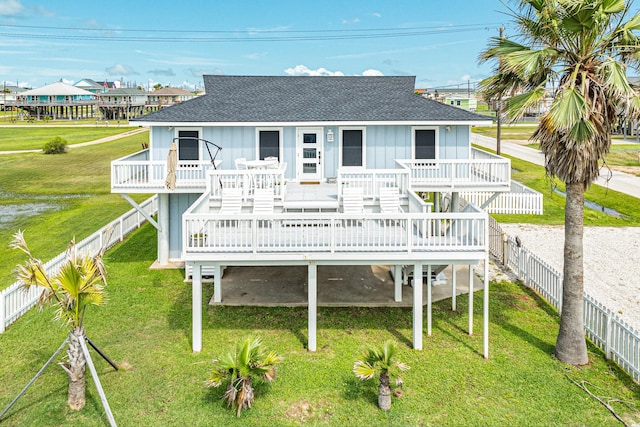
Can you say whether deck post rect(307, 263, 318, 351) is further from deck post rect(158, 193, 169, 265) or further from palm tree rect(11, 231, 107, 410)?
deck post rect(158, 193, 169, 265)

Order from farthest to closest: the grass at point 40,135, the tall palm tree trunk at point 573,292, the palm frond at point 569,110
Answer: the grass at point 40,135, the tall palm tree trunk at point 573,292, the palm frond at point 569,110

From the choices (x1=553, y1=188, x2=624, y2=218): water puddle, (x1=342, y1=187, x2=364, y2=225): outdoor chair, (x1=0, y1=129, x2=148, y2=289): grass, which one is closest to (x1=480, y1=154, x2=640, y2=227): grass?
(x1=553, y1=188, x2=624, y2=218): water puddle

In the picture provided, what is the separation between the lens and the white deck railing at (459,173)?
1614cm

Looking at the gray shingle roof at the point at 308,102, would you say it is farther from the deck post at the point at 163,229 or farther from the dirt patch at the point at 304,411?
the dirt patch at the point at 304,411

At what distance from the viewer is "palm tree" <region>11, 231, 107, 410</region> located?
8484 mm

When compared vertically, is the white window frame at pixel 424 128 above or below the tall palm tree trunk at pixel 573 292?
above

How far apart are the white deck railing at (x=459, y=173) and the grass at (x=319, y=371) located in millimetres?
3953

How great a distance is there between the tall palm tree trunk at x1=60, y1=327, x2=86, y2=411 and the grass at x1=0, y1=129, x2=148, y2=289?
823 cm

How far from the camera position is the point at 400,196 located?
15.1 meters

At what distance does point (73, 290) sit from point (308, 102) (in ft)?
40.5

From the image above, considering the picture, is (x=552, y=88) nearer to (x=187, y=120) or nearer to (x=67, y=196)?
(x=187, y=120)

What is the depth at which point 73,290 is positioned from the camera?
852 cm

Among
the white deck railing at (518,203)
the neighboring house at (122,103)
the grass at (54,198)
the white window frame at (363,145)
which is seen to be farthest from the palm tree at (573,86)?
the neighboring house at (122,103)

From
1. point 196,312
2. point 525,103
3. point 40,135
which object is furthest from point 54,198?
point 40,135
